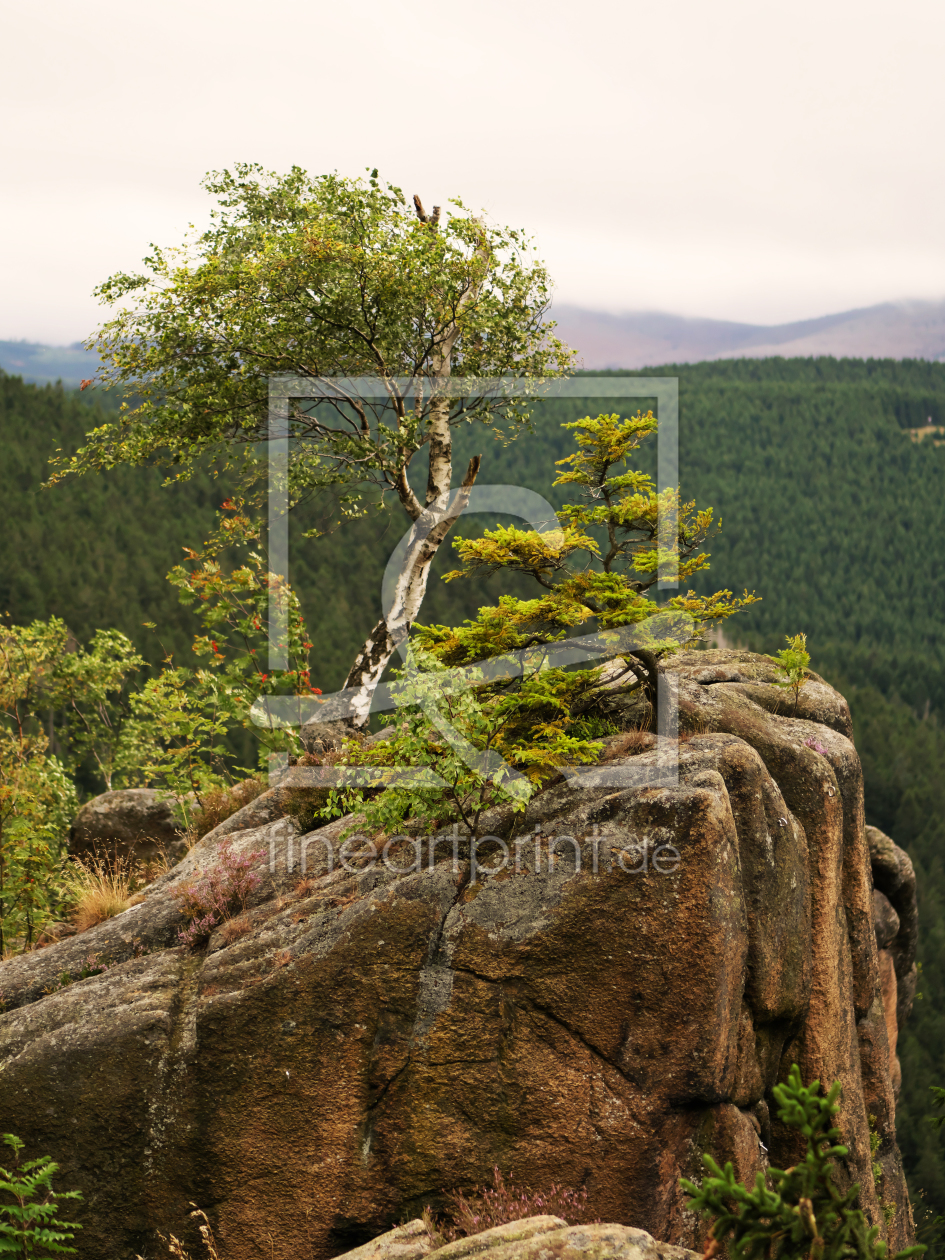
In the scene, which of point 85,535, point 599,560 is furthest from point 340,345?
point 85,535

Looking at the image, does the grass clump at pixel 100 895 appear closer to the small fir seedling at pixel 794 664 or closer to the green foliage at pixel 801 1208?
the green foliage at pixel 801 1208

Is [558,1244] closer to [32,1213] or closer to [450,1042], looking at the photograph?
[450,1042]

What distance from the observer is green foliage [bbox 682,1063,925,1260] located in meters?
5.76

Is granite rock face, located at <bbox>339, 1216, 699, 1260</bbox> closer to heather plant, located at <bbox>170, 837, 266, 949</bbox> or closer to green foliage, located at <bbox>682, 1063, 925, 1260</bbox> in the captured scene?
green foliage, located at <bbox>682, 1063, 925, 1260</bbox>

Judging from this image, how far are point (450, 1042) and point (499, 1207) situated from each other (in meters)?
1.53

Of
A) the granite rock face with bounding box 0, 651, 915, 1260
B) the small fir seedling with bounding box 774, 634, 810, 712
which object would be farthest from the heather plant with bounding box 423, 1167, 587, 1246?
the small fir seedling with bounding box 774, 634, 810, 712

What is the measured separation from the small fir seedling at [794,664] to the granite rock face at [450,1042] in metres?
3.21

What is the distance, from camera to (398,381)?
1831 centimetres

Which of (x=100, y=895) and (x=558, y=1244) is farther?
(x=100, y=895)

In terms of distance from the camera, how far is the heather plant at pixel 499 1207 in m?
8.66

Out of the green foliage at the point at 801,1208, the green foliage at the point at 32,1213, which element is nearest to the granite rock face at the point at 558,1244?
the green foliage at the point at 801,1208

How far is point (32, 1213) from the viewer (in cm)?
838

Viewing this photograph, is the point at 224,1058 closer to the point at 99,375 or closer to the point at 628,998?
the point at 628,998

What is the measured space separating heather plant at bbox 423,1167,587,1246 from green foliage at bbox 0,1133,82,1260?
345cm
